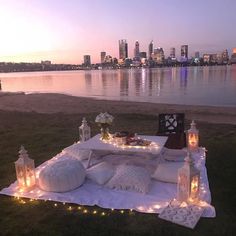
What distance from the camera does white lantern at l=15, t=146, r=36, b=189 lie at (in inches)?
210

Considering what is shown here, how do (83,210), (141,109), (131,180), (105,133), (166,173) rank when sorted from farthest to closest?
(141,109)
(105,133)
(166,173)
(131,180)
(83,210)

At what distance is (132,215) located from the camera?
4484 millimetres

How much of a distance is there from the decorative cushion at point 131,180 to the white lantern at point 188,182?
76cm

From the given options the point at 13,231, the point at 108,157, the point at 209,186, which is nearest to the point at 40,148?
the point at 108,157

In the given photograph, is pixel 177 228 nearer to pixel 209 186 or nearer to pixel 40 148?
pixel 209 186

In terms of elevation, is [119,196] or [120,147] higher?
[120,147]

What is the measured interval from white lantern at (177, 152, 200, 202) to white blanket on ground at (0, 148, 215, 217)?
285mm

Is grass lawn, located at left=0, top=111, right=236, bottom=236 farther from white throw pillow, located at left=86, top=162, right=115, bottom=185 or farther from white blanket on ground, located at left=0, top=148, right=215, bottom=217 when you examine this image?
white throw pillow, located at left=86, top=162, right=115, bottom=185

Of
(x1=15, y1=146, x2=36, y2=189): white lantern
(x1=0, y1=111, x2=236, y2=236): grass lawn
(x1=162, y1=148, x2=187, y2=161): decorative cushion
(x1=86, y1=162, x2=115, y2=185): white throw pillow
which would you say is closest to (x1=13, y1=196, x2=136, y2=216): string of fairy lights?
(x1=0, y1=111, x2=236, y2=236): grass lawn

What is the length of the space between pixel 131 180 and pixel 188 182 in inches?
47.3

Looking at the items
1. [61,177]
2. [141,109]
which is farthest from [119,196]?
[141,109]

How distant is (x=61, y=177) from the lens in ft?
17.0

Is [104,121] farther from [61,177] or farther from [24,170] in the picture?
[24,170]

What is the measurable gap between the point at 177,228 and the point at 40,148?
536 cm
